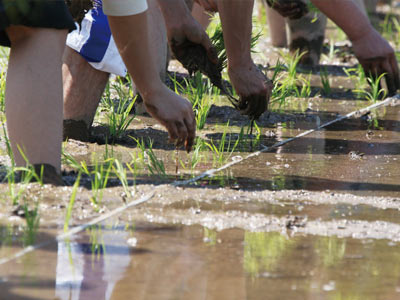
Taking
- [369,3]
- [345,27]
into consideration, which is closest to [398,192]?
[345,27]

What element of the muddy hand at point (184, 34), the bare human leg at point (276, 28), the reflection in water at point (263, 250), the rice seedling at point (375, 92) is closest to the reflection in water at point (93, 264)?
the reflection in water at point (263, 250)

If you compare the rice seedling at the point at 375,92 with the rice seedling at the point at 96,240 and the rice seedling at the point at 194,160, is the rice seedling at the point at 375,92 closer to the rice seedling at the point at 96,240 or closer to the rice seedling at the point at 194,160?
the rice seedling at the point at 194,160

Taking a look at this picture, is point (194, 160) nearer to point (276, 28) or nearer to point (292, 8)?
point (292, 8)

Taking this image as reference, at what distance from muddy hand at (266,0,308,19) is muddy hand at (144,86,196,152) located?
7.96ft

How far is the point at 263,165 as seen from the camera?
287cm

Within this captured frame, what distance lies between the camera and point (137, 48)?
7.91 ft

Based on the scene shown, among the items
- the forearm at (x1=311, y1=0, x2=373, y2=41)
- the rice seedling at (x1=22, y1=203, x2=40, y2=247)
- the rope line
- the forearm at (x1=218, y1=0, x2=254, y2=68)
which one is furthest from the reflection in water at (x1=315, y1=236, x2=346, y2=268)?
the forearm at (x1=311, y1=0, x2=373, y2=41)

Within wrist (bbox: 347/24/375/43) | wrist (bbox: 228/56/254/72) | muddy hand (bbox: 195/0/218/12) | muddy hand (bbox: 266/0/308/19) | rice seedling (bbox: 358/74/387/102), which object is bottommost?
rice seedling (bbox: 358/74/387/102)

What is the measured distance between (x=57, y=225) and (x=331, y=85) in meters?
3.06

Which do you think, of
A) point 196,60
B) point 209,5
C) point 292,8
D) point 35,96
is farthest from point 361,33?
point 35,96

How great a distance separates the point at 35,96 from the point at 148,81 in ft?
1.23

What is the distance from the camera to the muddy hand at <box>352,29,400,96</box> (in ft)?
12.7

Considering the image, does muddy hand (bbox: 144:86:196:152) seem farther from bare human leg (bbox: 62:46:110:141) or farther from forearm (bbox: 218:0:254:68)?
bare human leg (bbox: 62:46:110:141)

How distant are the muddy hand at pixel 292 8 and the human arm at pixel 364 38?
85 cm
